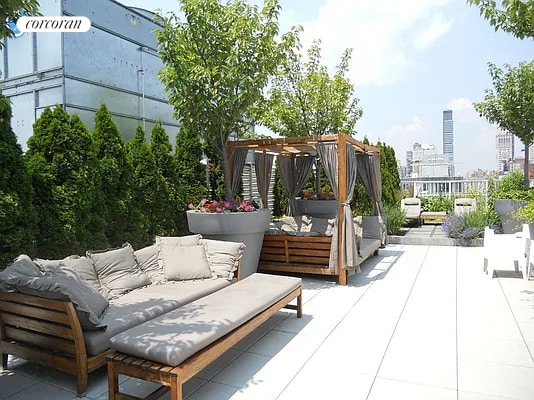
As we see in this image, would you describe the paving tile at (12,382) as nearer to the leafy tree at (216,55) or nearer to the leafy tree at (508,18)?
the leafy tree at (216,55)

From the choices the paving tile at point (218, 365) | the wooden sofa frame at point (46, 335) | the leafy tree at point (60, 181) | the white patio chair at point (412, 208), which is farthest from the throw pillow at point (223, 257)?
the white patio chair at point (412, 208)

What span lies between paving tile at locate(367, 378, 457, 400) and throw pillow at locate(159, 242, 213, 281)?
6.84 ft

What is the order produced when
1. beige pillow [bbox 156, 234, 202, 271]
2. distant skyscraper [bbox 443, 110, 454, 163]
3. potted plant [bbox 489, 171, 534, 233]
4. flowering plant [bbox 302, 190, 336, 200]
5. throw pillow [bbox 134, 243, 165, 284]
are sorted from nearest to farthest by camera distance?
1. throw pillow [bbox 134, 243, 165, 284]
2. beige pillow [bbox 156, 234, 202, 271]
3. potted plant [bbox 489, 171, 534, 233]
4. flowering plant [bbox 302, 190, 336, 200]
5. distant skyscraper [bbox 443, 110, 454, 163]

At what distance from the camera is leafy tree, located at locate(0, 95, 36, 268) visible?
366 centimetres

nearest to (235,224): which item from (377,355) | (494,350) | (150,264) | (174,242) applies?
(174,242)

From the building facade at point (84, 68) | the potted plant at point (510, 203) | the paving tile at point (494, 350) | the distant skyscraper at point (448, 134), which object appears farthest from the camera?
the distant skyscraper at point (448, 134)

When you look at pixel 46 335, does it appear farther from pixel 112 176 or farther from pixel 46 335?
pixel 112 176

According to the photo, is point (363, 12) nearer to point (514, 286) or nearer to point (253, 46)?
point (253, 46)

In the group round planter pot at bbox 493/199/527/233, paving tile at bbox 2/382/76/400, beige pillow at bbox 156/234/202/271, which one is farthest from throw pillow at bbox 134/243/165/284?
round planter pot at bbox 493/199/527/233

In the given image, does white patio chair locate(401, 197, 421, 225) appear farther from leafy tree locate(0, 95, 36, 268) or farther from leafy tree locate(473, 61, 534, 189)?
leafy tree locate(0, 95, 36, 268)

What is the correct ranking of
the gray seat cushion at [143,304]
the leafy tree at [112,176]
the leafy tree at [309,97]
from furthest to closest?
the leafy tree at [309,97] < the leafy tree at [112,176] < the gray seat cushion at [143,304]

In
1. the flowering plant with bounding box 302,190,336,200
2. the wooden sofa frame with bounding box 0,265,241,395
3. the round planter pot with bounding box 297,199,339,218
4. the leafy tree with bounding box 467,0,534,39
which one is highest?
the leafy tree with bounding box 467,0,534,39

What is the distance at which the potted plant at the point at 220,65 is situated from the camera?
5043 mm

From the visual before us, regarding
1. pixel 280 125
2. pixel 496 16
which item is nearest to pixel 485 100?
pixel 280 125
